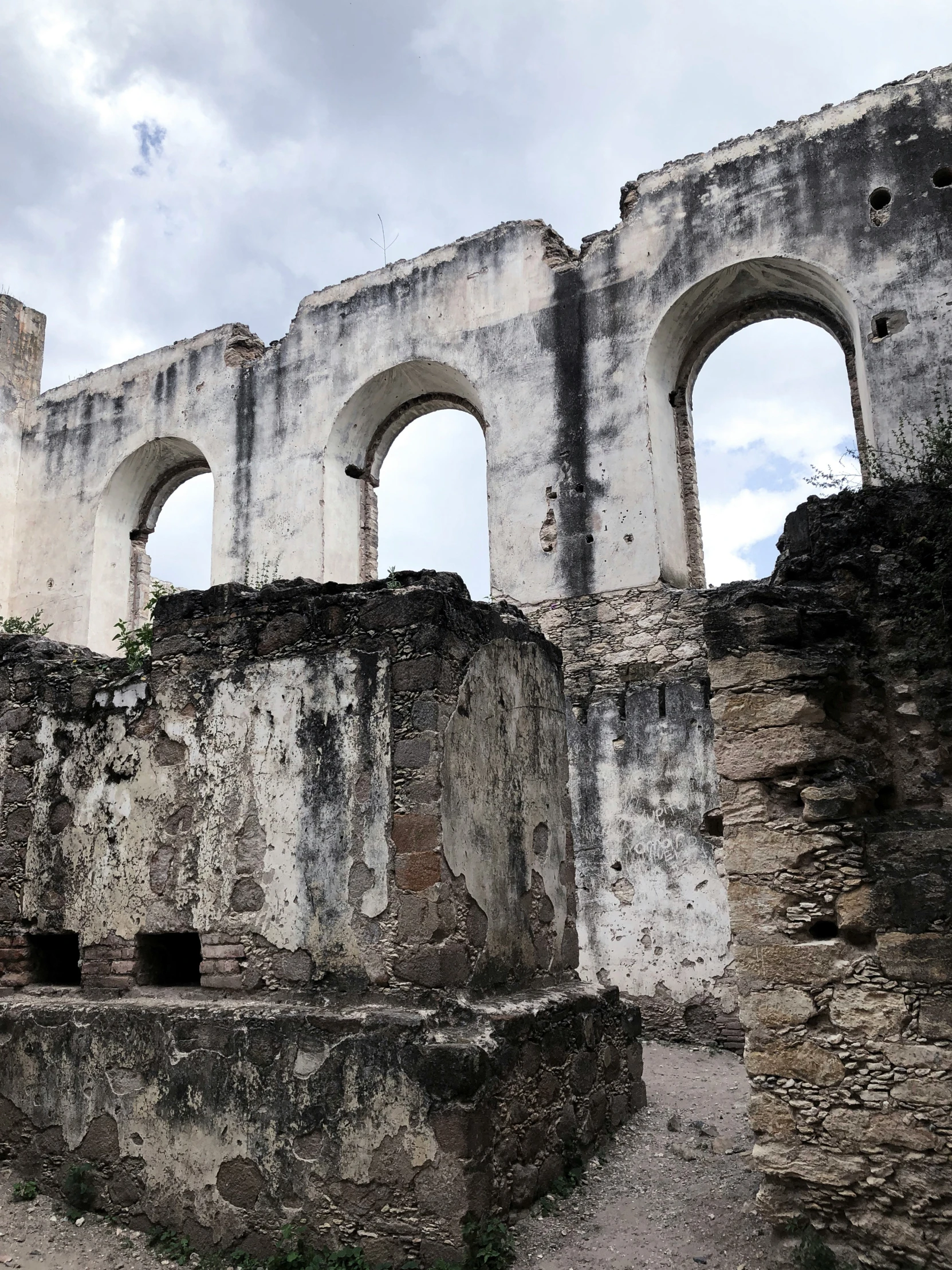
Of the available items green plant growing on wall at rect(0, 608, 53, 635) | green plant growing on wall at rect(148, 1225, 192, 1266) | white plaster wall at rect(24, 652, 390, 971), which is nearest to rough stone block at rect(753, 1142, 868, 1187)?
white plaster wall at rect(24, 652, 390, 971)

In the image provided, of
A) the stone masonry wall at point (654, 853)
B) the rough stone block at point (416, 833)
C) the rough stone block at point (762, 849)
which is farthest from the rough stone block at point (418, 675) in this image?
the stone masonry wall at point (654, 853)

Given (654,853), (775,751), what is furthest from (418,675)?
(654,853)

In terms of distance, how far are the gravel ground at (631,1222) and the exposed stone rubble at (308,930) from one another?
5.7 inches

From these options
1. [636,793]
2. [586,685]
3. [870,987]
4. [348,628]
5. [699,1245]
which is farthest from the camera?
[586,685]

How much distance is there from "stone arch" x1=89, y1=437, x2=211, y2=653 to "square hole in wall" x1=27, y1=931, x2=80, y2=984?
26.6 feet

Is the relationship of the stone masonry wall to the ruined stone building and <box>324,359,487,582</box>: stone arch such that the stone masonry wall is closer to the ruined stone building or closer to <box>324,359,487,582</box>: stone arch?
the ruined stone building

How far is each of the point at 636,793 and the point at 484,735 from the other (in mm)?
3880

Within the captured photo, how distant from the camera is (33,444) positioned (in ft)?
47.0

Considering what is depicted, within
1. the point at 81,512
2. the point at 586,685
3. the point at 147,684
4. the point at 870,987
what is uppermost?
the point at 81,512

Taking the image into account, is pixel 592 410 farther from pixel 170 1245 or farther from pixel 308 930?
pixel 170 1245

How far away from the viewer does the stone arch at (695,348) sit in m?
10.0

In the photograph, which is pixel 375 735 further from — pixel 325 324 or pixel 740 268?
pixel 325 324

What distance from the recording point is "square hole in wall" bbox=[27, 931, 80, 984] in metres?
5.34

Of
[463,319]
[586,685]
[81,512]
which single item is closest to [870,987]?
[586,685]
